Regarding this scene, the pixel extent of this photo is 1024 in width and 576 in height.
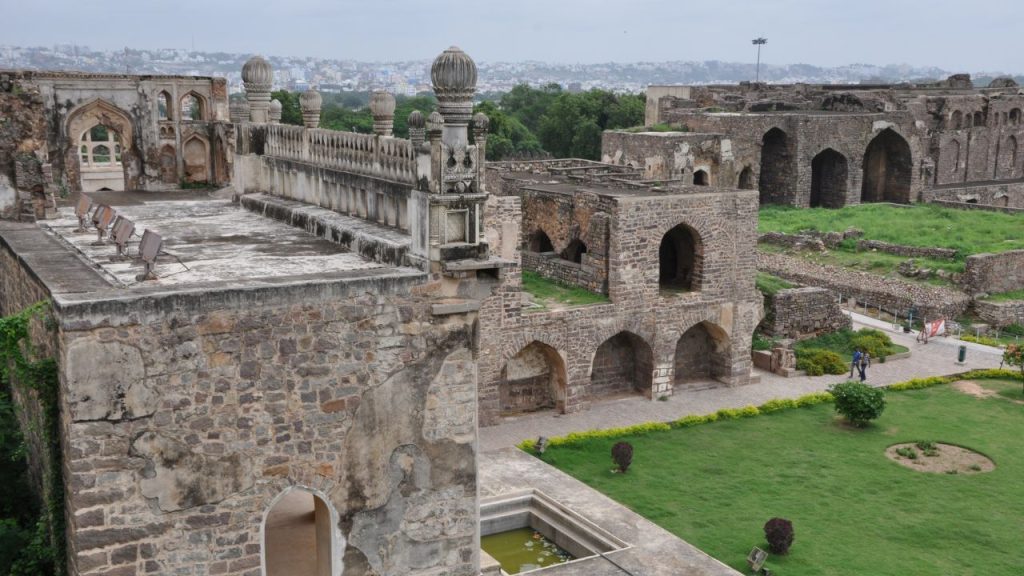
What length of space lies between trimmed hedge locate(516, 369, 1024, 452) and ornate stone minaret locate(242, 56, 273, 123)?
298 inches

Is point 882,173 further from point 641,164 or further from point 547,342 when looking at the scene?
point 547,342

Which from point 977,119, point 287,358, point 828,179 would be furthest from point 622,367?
point 977,119

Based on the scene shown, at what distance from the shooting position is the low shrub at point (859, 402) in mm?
→ 20047

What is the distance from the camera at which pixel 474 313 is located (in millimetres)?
10125

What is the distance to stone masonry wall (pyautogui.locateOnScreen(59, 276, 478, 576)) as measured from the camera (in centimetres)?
860

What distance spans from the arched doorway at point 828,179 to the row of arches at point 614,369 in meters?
22.8

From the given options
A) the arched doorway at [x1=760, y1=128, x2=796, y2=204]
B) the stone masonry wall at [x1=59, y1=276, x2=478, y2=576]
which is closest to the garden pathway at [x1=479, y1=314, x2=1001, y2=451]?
the stone masonry wall at [x1=59, y1=276, x2=478, y2=576]

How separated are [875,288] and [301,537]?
22.6 metres

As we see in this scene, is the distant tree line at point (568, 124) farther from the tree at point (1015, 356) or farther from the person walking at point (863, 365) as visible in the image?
the tree at point (1015, 356)

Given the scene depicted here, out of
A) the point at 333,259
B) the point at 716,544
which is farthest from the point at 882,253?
the point at 333,259

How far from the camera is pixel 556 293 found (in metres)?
22.2

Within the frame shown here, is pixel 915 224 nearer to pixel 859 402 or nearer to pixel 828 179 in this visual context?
pixel 828 179

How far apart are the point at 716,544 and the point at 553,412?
6.64 metres

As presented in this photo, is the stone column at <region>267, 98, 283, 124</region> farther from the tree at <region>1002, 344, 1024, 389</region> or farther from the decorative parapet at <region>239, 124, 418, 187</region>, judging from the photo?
the tree at <region>1002, 344, 1024, 389</region>
